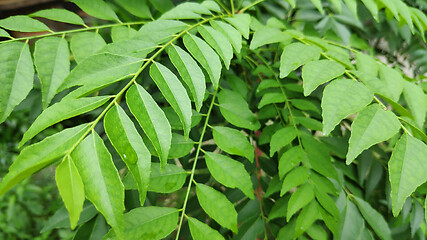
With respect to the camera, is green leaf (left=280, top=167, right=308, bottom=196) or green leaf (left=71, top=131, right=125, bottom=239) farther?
green leaf (left=280, top=167, right=308, bottom=196)

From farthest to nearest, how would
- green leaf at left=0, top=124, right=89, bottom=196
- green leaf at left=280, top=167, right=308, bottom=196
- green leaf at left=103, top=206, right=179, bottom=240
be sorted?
green leaf at left=280, top=167, right=308, bottom=196 → green leaf at left=103, top=206, right=179, bottom=240 → green leaf at left=0, top=124, right=89, bottom=196

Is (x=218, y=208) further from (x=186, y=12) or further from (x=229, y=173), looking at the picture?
(x=186, y=12)

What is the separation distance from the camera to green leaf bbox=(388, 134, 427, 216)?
0.32 m

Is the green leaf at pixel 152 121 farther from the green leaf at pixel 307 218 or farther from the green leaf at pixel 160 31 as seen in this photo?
the green leaf at pixel 307 218

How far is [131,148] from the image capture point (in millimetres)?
307

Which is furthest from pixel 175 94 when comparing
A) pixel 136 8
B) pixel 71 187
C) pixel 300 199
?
pixel 136 8

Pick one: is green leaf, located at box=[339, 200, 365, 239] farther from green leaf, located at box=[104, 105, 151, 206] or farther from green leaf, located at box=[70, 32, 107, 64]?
green leaf, located at box=[70, 32, 107, 64]

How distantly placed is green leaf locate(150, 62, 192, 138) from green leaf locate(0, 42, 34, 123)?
0.18m

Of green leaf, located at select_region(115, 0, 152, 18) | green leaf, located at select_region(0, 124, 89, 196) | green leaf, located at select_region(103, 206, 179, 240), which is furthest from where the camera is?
green leaf, located at select_region(115, 0, 152, 18)

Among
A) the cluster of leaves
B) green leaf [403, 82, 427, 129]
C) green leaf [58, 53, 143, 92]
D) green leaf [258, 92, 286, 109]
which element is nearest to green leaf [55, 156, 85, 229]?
the cluster of leaves

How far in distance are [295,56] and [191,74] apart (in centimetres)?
15

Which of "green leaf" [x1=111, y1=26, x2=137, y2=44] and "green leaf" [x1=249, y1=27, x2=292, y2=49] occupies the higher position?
"green leaf" [x1=249, y1=27, x2=292, y2=49]

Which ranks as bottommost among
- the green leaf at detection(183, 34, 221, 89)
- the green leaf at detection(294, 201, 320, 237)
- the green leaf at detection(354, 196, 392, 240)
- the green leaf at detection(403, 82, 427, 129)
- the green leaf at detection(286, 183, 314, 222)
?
the green leaf at detection(354, 196, 392, 240)

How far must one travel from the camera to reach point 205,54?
0.41 meters
